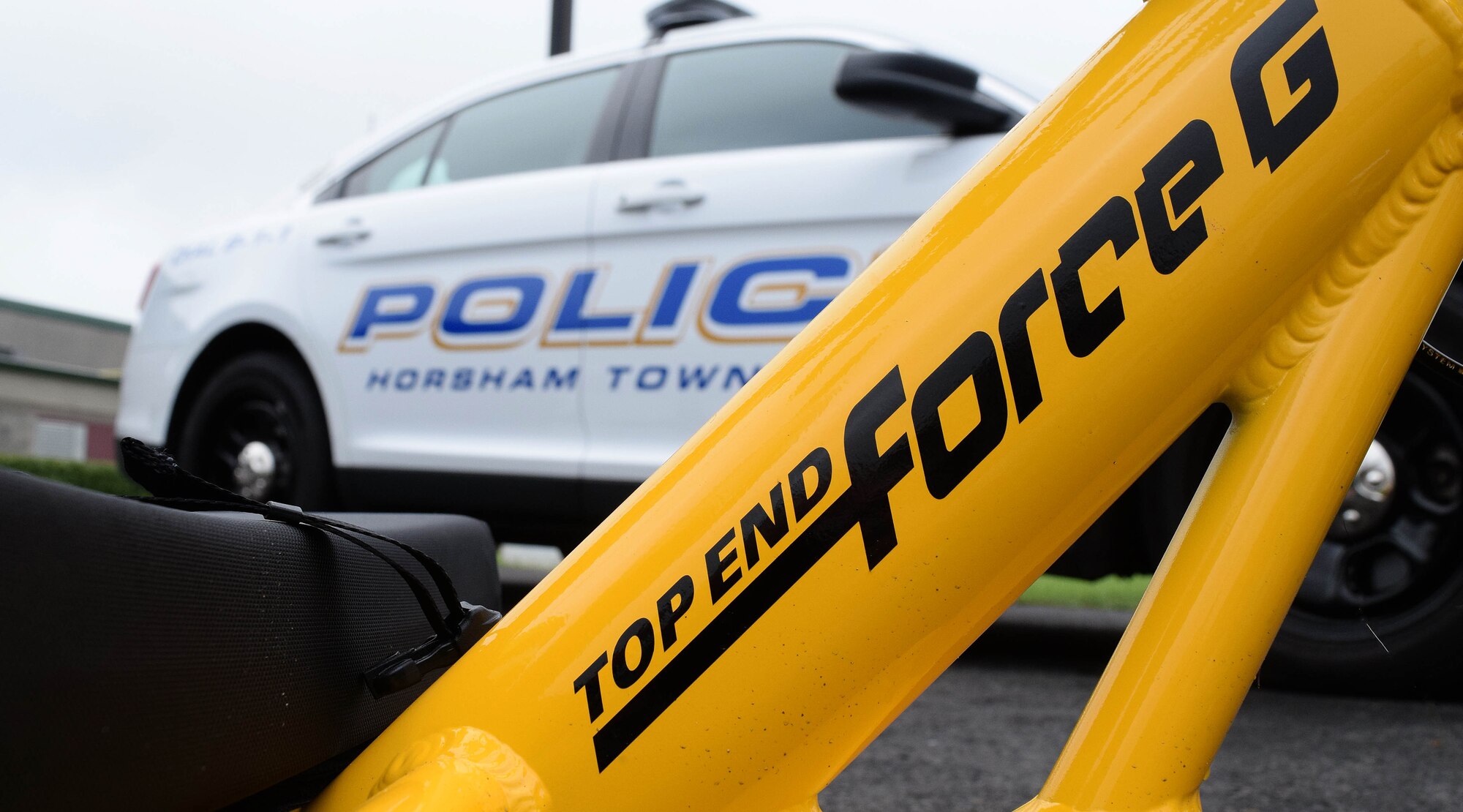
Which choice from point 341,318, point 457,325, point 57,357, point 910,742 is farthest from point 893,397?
point 57,357

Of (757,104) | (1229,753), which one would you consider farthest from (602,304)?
(1229,753)

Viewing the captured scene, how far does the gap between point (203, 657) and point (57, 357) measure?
30.1m

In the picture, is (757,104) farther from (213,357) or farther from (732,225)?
(213,357)

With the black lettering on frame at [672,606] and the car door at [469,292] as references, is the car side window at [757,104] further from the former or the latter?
the black lettering on frame at [672,606]

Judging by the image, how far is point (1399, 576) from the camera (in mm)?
1900

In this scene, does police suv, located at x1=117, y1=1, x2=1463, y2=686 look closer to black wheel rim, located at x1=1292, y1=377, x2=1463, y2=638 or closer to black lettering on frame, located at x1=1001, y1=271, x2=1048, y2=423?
black wheel rim, located at x1=1292, y1=377, x2=1463, y2=638

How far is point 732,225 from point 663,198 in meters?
0.21

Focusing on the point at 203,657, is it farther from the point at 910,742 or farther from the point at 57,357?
the point at 57,357

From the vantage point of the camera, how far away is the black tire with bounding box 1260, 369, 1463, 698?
1.86 metres

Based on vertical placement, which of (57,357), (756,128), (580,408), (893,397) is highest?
(893,397)

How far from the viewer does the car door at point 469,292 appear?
2.62 meters

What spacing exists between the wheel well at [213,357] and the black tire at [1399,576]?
8.84ft

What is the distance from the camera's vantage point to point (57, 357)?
2602 cm

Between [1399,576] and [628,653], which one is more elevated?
[628,653]
